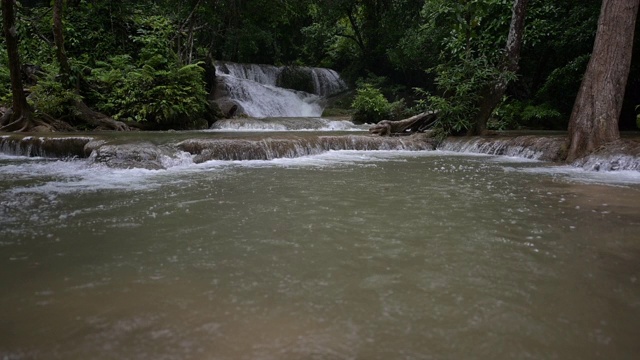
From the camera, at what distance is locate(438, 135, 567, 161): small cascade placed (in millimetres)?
8414

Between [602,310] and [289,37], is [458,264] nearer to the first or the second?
[602,310]

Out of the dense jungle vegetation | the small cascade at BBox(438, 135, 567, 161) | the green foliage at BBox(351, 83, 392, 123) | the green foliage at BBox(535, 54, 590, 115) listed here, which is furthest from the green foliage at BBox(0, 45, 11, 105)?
the green foliage at BBox(535, 54, 590, 115)

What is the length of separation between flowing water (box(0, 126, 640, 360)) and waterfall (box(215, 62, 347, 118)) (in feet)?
43.2

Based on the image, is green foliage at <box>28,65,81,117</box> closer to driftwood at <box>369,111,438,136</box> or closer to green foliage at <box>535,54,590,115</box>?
driftwood at <box>369,111,438,136</box>

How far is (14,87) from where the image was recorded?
1072 centimetres

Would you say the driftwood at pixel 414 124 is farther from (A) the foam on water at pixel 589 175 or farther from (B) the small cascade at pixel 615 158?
(A) the foam on water at pixel 589 175

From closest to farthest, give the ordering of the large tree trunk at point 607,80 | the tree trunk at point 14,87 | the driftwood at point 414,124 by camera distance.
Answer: the large tree trunk at point 607,80 < the tree trunk at point 14,87 < the driftwood at point 414,124

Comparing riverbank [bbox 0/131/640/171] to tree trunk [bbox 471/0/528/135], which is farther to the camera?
tree trunk [bbox 471/0/528/135]

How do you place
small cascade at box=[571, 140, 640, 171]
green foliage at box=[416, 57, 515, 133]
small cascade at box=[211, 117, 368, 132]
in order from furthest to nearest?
small cascade at box=[211, 117, 368, 132] < green foliage at box=[416, 57, 515, 133] < small cascade at box=[571, 140, 640, 171]

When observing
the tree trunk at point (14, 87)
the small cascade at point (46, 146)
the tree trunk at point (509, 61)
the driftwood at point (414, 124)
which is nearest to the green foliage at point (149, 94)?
the tree trunk at point (14, 87)

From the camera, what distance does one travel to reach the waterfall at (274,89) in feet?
61.4

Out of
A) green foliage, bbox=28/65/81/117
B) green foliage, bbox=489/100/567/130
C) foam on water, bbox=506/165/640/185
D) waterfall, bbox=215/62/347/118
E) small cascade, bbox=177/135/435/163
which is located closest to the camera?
foam on water, bbox=506/165/640/185

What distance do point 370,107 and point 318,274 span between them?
15338 mm

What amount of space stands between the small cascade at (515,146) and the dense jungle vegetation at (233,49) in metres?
0.84
